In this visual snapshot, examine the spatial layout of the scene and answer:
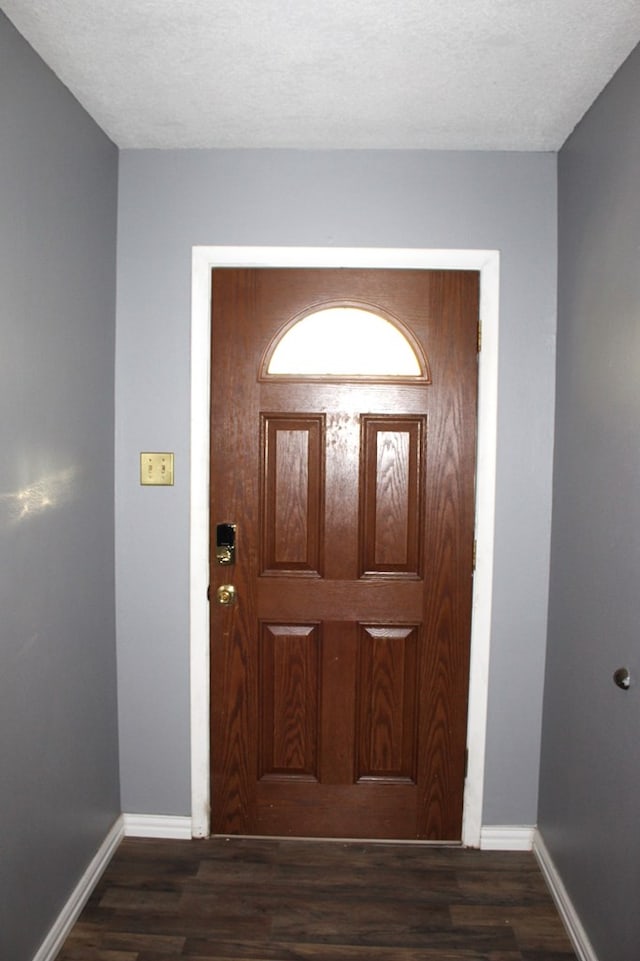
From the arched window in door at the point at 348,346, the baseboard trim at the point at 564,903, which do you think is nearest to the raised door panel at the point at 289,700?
the baseboard trim at the point at 564,903

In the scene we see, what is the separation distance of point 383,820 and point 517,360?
65.8 inches

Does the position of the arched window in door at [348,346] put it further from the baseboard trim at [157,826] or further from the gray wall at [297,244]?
the baseboard trim at [157,826]

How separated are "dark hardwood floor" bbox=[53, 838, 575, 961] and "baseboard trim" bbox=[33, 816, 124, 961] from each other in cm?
3

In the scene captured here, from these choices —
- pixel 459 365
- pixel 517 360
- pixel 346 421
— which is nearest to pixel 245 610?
pixel 346 421

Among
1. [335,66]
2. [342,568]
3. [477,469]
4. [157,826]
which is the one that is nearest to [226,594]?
[342,568]

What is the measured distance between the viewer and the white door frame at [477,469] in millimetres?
2111

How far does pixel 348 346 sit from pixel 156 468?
0.78 m

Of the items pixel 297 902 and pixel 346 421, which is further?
pixel 346 421

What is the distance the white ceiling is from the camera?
4.67 feet

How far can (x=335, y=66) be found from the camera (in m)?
1.62

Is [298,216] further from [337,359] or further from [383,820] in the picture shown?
[383,820]

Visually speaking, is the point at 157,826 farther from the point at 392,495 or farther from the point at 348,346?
the point at 348,346

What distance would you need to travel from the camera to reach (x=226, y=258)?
6.96ft

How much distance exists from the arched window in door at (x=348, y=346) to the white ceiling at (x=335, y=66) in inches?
22.0
